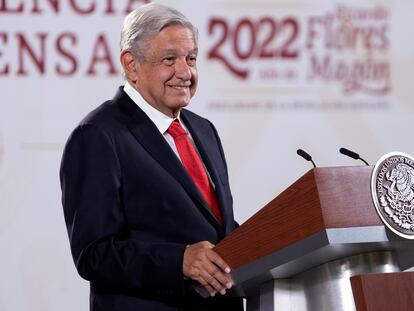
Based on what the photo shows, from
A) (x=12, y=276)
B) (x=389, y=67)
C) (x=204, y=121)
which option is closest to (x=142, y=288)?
(x=204, y=121)

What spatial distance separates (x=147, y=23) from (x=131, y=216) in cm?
45

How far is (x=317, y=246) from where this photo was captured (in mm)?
1671

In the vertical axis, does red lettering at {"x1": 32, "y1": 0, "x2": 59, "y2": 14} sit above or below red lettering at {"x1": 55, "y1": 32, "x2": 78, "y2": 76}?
above

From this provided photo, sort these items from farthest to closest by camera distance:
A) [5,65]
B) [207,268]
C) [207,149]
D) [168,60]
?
[5,65] → [207,149] → [168,60] → [207,268]

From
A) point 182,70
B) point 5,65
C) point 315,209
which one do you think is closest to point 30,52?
point 5,65

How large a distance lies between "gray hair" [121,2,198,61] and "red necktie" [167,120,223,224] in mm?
200

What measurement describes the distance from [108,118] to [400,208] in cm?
75

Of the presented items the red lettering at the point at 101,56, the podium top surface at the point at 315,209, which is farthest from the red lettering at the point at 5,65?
the podium top surface at the point at 315,209

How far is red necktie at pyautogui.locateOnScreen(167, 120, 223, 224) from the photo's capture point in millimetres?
2225

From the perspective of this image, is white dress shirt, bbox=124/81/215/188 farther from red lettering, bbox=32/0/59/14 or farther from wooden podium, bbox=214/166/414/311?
red lettering, bbox=32/0/59/14

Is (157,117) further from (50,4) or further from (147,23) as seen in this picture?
(50,4)

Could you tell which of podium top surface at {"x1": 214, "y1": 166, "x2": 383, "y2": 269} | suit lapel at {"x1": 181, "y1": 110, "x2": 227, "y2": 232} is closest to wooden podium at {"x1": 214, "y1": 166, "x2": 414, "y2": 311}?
podium top surface at {"x1": 214, "y1": 166, "x2": 383, "y2": 269}

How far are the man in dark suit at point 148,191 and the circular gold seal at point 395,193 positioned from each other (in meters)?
0.36

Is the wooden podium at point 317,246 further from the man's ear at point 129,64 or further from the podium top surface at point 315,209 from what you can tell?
the man's ear at point 129,64
